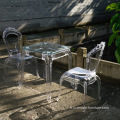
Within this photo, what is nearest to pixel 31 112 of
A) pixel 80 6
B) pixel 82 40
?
pixel 82 40

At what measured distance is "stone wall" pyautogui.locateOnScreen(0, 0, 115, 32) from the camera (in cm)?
1044

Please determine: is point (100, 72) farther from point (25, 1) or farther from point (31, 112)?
point (25, 1)

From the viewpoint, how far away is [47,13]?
41.8ft

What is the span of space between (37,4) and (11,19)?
2.39 meters

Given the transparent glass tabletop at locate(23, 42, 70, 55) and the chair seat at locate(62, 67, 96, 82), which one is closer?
the chair seat at locate(62, 67, 96, 82)

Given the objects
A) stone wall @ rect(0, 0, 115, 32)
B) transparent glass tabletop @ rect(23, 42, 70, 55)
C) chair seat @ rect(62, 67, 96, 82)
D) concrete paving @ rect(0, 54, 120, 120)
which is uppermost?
stone wall @ rect(0, 0, 115, 32)

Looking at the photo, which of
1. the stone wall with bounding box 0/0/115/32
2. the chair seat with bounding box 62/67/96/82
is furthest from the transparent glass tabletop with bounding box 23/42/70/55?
the stone wall with bounding box 0/0/115/32

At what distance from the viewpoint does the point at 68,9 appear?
14297 mm

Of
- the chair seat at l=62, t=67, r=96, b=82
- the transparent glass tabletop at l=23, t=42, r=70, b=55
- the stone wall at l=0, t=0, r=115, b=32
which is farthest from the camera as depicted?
the stone wall at l=0, t=0, r=115, b=32

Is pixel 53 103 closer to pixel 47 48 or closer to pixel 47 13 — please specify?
pixel 47 48

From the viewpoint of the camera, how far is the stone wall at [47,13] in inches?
411

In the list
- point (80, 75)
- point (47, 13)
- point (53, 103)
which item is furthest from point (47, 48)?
point (47, 13)

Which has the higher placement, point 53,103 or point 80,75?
point 80,75

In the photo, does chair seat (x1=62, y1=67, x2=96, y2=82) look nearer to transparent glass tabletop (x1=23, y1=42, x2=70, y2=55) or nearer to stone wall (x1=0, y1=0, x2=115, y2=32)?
transparent glass tabletop (x1=23, y1=42, x2=70, y2=55)
